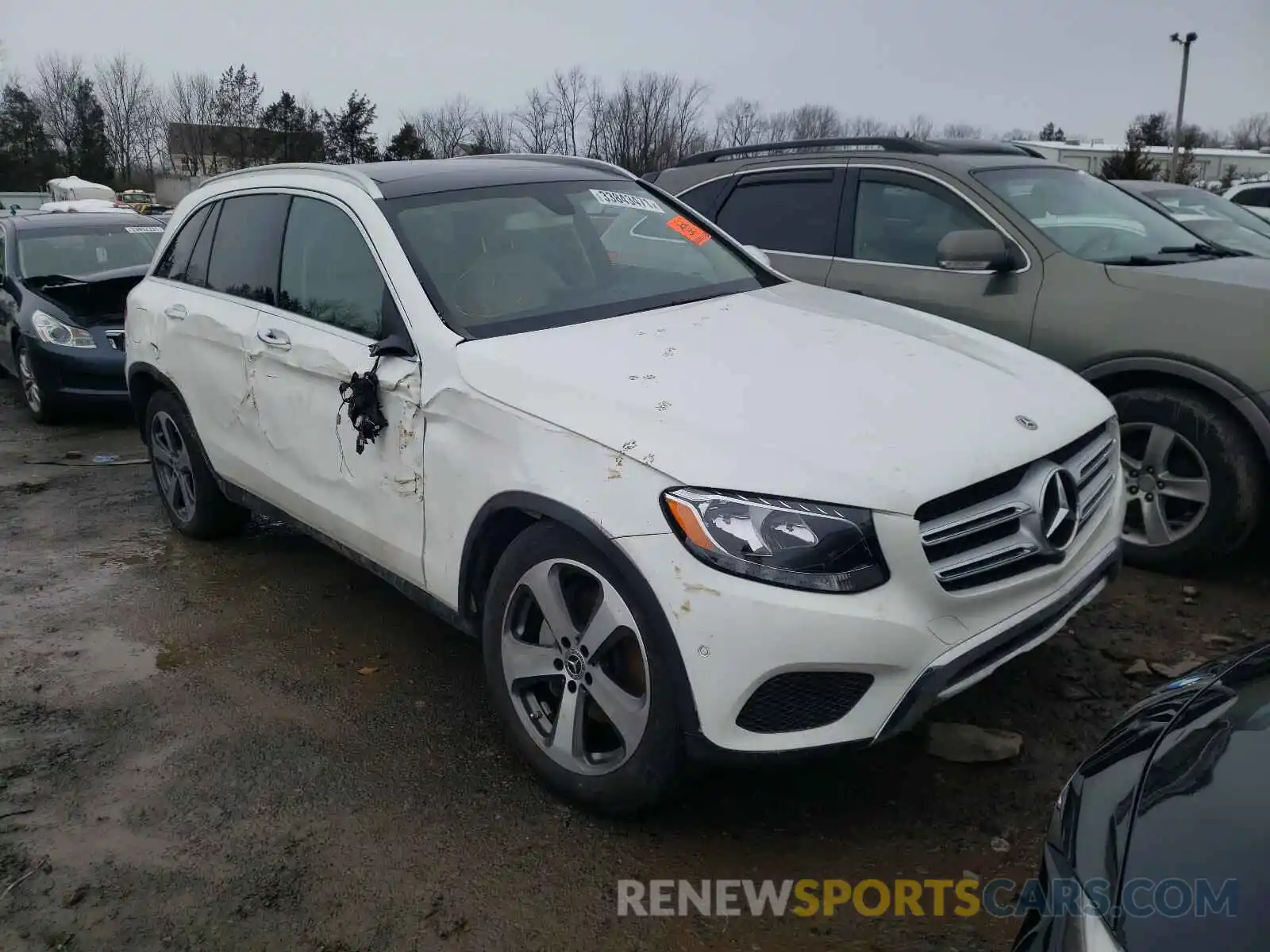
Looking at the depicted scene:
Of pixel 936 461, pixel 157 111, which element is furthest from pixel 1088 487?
pixel 157 111

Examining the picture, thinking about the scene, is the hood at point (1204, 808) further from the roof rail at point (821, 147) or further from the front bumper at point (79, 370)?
the front bumper at point (79, 370)

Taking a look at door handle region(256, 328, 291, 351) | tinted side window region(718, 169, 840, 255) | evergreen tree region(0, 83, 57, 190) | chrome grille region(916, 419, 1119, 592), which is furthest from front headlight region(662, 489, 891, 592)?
evergreen tree region(0, 83, 57, 190)

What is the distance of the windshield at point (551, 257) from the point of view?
11.0ft

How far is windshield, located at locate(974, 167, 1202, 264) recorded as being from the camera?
468cm

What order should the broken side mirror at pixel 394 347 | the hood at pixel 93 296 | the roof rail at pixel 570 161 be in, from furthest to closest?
the hood at pixel 93 296, the roof rail at pixel 570 161, the broken side mirror at pixel 394 347

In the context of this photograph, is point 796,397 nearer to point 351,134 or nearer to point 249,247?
point 249,247

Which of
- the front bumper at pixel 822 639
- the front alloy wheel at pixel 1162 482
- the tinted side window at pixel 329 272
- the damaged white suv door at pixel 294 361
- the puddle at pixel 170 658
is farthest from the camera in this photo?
the front alloy wheel at pixel 1162 482

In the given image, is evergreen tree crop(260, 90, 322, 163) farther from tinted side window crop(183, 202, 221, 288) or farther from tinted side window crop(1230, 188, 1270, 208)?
tinted side window crop(183, 202, 221, 288)

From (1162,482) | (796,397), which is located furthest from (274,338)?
(1162,482)

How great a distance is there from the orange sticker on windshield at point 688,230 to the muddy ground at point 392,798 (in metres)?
1.92

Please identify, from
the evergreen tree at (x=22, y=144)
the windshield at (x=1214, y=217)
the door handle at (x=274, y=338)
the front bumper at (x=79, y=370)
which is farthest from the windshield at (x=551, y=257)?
the evergreen tree at (x=22, y=144)

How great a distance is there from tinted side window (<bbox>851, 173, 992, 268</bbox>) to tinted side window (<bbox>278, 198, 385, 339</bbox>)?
8.78 feet

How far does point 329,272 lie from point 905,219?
9.40 ft

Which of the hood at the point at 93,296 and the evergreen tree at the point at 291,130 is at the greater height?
the evergreen tree at the point at 291,130
